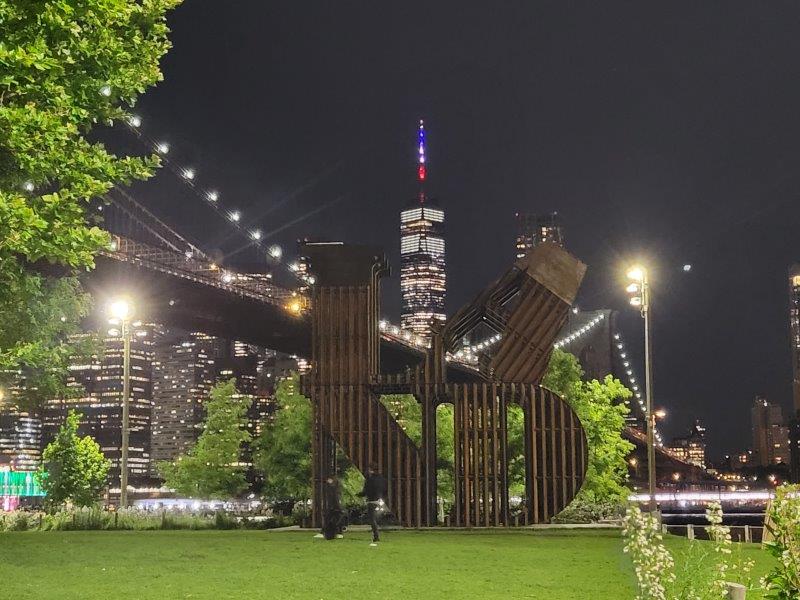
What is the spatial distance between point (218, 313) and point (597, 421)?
31.2 meters

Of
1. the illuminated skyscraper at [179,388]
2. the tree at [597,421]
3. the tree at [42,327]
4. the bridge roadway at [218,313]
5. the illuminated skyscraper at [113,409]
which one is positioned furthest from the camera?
the illuminated skyscraper at [179,388]

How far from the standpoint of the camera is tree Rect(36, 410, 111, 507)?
3644 centimetres

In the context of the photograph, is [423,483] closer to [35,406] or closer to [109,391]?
[35,406]

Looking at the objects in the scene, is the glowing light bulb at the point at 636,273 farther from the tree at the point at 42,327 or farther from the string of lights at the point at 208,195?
the string of lights at the point at 208,195

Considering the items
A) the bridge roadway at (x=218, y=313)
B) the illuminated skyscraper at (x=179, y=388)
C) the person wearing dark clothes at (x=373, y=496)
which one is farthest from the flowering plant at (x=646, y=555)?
the illuminated skyscraper at (x=179, y=388)

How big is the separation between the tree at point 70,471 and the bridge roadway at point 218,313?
16159 millimetres

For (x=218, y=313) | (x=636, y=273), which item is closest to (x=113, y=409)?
(x=218, y=313)

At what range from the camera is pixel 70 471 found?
36875 millimetres

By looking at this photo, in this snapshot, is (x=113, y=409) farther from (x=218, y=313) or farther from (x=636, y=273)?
(x=636, y=273)

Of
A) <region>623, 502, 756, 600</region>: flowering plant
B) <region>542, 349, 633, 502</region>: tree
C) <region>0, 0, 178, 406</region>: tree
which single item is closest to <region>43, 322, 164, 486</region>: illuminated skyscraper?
<region>542, 349, 633, 502</region>: tree

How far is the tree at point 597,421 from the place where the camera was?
34.7 m

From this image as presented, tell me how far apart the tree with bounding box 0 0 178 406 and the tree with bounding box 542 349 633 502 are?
2548 cm

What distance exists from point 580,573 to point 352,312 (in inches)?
495

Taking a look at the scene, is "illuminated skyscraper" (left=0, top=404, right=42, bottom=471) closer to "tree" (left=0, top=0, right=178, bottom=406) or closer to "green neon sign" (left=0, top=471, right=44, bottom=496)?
"green neon sign" (left=0, top=471, right=44, bottom=496)
